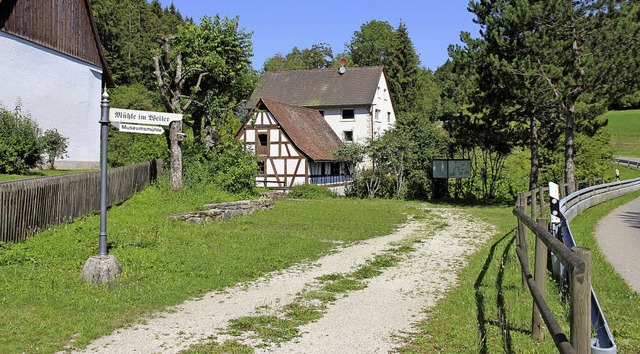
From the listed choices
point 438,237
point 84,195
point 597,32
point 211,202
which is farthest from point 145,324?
point 597,32

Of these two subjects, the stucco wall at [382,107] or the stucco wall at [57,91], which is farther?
the stucco wall at [382,107]

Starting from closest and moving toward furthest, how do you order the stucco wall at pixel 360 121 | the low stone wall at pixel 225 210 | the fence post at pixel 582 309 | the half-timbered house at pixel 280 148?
Answer: the fence post at pixel 582 309
the low stone wall at pixel 225 210
the half-timbered house at pixel 280 148
the stucco wall at pixel 360 121

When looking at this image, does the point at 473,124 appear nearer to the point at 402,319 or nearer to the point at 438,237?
the point at 438,237

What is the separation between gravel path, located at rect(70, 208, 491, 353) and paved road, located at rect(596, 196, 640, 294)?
2.87 m

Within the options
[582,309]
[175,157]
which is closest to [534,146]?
[175,157]

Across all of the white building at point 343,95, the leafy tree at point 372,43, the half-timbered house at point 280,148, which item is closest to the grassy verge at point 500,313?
the half-timbered house at point 280,148

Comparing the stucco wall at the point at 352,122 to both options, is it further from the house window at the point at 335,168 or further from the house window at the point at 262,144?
the house window at the point at 262,144

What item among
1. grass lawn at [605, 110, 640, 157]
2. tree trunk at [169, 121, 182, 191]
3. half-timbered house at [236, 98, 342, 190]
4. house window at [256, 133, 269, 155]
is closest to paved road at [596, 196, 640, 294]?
tree trunk at [169, 121, 182, 191]

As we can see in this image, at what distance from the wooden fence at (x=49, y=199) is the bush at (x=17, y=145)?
4593 mm

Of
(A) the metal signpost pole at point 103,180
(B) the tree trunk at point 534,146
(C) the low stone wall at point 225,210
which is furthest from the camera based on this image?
(B) the tree trunk at point 534,146

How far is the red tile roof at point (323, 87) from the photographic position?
45375mm

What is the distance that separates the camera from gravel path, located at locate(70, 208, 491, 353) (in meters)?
5.89

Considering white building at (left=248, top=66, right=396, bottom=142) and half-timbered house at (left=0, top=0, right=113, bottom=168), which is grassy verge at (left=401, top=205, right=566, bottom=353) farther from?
white building at (left=248, top=66, right=396, bottom=142)

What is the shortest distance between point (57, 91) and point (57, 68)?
1.08 meters
